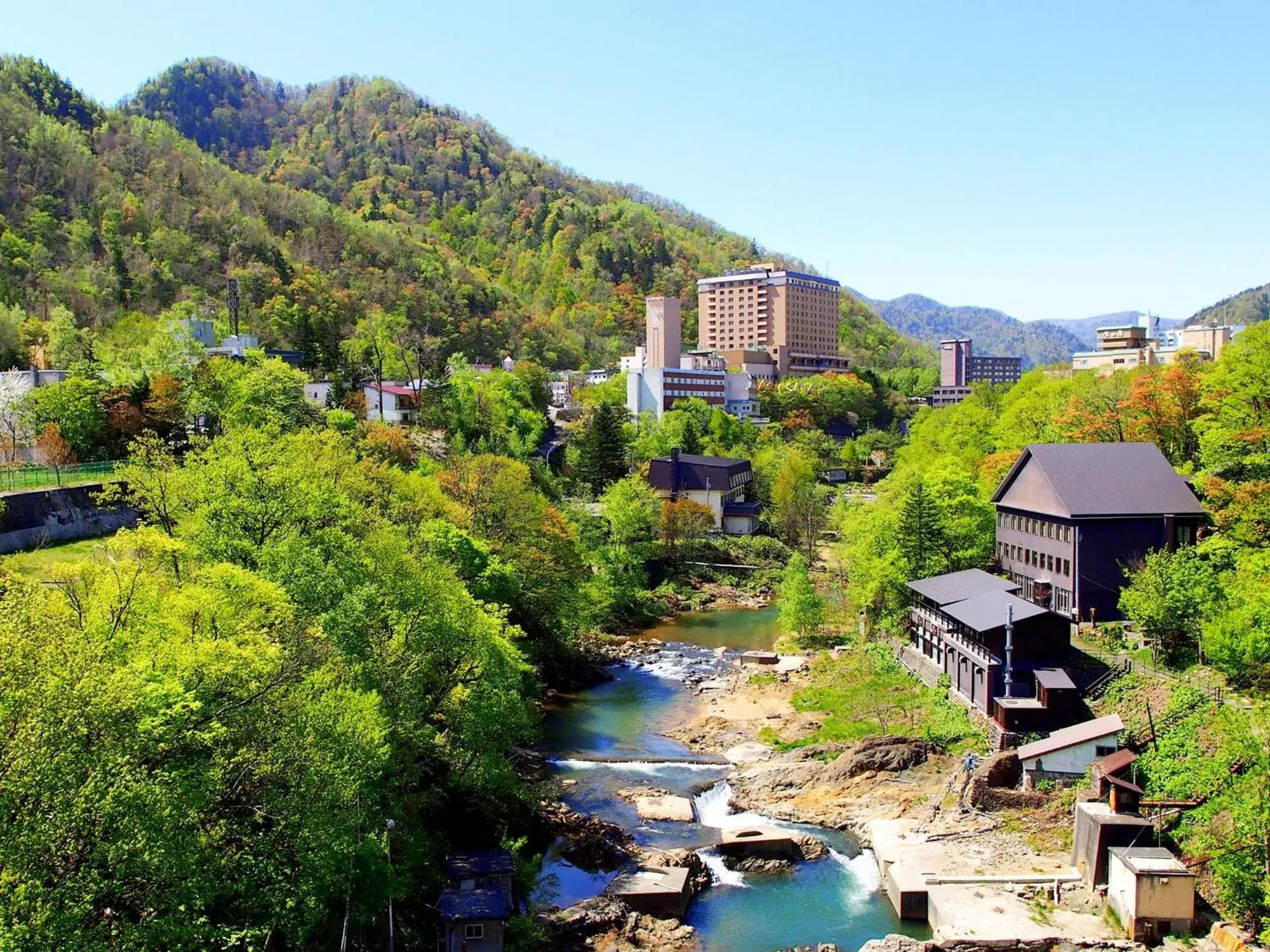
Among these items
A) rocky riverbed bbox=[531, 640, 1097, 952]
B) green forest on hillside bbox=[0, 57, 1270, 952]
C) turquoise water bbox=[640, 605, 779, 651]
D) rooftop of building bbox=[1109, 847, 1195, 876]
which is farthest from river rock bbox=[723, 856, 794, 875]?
turquoise water bbox=[640, 605, 779, 651]

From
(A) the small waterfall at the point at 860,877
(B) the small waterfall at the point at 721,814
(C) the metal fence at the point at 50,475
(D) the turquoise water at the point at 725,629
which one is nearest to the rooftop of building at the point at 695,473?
(D) the turquoise water at the point at 725,629

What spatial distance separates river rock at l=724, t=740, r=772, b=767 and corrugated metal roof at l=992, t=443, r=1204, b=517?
13049 mm

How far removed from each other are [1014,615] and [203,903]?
73.6ft

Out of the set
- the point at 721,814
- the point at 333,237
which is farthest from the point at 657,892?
the point at 333,237

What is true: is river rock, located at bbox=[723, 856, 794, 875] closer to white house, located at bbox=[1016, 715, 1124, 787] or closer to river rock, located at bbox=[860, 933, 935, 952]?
river rock, located at bbox=[860, 933, 935, 952]

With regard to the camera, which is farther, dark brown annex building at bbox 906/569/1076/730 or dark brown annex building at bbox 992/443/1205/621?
dark brown annex building at bbox 992/443/1205/621

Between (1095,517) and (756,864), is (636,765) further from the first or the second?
(1095,517)

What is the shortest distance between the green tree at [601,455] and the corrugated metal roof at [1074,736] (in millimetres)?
43667

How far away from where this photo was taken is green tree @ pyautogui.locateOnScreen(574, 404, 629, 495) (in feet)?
219

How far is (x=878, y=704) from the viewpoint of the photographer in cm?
3167

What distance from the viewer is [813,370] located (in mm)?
134625

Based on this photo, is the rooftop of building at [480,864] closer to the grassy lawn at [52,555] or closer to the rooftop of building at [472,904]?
the rooftop of building at [472,904]

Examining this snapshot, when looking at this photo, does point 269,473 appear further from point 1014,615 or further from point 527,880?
point 1014,615

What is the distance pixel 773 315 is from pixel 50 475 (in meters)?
114
